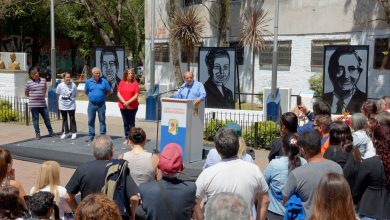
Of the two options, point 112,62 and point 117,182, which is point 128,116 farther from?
point 112,62

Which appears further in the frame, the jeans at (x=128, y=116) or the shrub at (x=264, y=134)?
the shrub at (x=264, y=134)

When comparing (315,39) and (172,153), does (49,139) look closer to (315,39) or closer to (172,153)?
(172,153)

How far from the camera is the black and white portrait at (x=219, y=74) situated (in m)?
18.3

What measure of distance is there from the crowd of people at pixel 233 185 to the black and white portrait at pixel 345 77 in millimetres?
10371

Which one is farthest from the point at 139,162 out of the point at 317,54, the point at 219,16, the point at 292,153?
the point at 219,16

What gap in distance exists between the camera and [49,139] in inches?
521

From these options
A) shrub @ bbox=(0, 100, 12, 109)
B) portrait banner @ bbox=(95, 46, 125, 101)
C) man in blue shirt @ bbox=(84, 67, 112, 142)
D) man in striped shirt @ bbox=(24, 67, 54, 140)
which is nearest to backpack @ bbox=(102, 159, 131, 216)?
man in blue shirt @ bbox=(84, 67, 112, 142)

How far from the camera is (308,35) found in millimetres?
21359

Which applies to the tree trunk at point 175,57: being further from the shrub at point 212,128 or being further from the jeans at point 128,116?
the jeans at point 128,116

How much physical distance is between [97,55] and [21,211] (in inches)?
677

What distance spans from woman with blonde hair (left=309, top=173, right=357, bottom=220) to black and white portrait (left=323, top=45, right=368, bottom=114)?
1274 cm

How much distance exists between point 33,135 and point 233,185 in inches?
448

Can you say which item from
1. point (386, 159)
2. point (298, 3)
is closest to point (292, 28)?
point (298, 3)

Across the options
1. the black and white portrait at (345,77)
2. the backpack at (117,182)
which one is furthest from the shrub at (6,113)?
the backpack at (117,182)
